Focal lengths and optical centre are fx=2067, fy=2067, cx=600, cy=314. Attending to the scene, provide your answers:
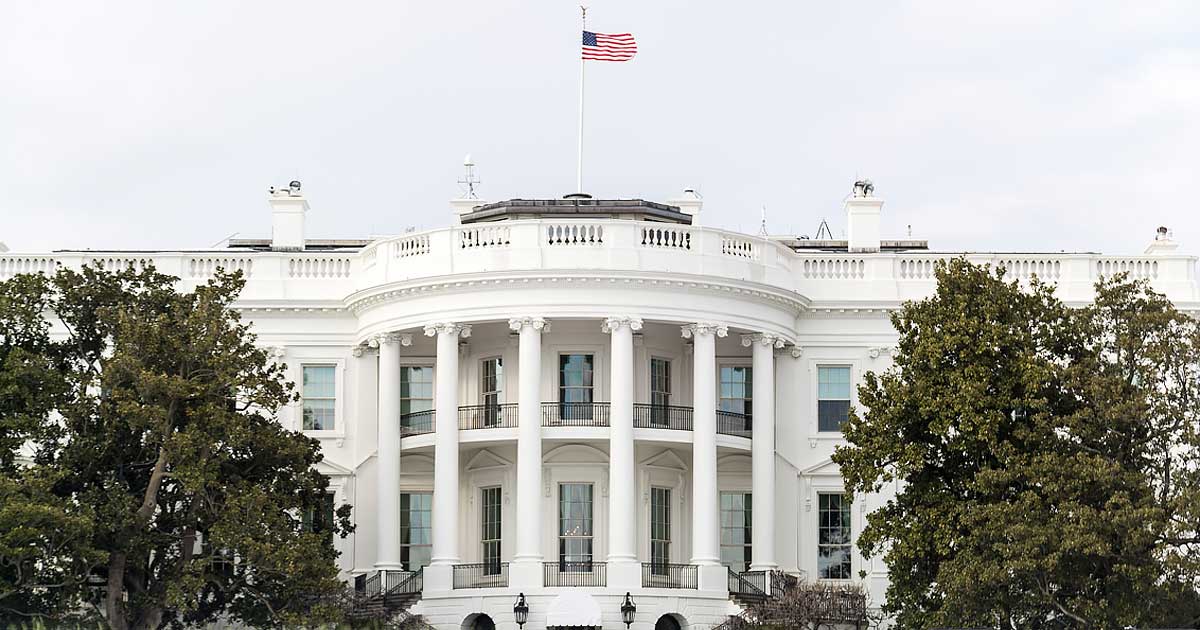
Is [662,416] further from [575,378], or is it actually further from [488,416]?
[488,416]

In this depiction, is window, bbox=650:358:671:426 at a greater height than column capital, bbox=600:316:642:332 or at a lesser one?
lesser

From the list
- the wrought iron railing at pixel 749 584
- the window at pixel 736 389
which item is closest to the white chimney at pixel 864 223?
the window at pixel 736 389

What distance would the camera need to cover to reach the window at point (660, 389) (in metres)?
50.3

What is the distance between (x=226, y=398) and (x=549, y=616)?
8.85 m

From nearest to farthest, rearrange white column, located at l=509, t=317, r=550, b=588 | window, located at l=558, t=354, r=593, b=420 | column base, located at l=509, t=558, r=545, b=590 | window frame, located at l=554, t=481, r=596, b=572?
column base, located at l=509, t=558, r=545, b=590
white column, located at l=509, t=317, r=550, b=588
window frame, located at l=554, t=481, r=596, b=572
window, located at l=558, t=354, r=593, b=420

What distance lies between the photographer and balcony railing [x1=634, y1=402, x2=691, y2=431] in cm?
4955

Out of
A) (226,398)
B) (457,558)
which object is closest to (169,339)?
(226,398)

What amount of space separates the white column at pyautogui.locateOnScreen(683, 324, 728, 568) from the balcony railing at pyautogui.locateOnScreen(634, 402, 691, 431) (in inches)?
50.1

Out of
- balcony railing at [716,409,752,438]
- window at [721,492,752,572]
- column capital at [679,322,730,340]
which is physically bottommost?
window at [721,492,752,572]

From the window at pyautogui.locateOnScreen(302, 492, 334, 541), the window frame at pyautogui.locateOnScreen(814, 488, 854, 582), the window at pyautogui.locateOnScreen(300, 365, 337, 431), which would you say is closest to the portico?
the window at pyautogui.locateOnScreen(300, 365, 337, 431)

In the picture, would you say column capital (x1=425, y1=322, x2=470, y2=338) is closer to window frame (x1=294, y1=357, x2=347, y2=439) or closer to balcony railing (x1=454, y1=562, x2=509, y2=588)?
window frame (x1=294, y1=357, x2=347, y2=439)

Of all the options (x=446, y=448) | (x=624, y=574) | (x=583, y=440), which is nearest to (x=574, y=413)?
(x=583, y=440)

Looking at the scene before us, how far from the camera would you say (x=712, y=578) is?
155 ft

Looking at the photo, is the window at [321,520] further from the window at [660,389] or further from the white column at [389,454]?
the window at [660,389]
